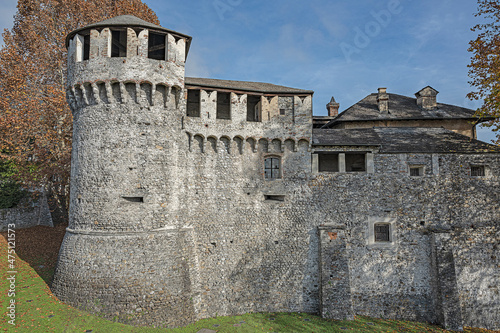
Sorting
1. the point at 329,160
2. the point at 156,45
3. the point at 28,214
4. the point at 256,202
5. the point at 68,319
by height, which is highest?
the point at 156,45

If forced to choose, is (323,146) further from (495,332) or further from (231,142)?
(495,332)

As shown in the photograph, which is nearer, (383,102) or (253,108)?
Result: (253,108)

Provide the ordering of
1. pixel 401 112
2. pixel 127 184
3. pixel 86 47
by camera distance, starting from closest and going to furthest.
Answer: pixel 127 184
pixel 86 47
pixel 401 112

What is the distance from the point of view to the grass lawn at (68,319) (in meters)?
10.6

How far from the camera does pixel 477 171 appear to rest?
51.5ft

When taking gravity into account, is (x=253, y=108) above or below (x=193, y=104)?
above

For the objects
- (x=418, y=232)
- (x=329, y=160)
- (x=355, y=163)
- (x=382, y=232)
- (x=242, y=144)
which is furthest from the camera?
(x=355, y=163)

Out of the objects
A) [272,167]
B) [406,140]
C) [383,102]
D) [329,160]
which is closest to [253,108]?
[272,167]

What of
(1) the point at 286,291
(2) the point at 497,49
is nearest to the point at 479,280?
(1) the point at 286,291

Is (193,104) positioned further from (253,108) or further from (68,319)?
(68,319)

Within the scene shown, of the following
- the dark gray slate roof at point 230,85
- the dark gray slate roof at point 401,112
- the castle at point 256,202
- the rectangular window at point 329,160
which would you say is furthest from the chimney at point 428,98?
the dark gray slate roof at point 230,85

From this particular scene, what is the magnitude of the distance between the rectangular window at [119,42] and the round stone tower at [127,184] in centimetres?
169

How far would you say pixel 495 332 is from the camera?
1434 centimetres

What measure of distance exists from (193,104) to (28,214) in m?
17.1
